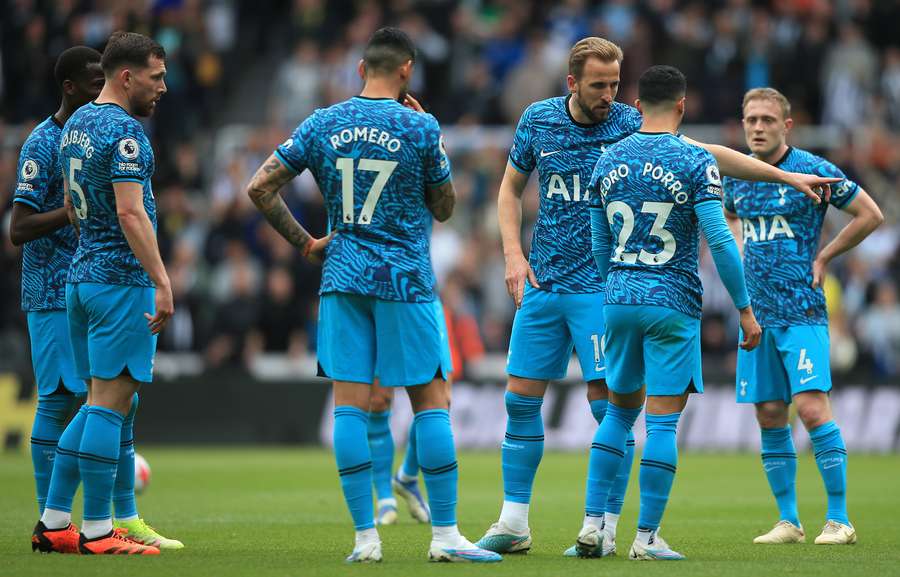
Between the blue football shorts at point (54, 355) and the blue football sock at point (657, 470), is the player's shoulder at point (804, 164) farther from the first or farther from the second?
the blue football shorts at point (54, 355)

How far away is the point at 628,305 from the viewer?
26.0 ft

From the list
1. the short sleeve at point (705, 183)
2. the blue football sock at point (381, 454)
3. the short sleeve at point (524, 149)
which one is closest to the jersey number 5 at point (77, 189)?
the short sleeve at point (524, 149)

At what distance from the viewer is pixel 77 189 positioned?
321 inches

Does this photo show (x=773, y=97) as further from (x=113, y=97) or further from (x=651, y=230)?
(x=113, y=97)

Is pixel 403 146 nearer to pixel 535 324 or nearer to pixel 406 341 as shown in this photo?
pixel 406 341

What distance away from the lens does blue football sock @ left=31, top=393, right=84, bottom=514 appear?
890 centimetres

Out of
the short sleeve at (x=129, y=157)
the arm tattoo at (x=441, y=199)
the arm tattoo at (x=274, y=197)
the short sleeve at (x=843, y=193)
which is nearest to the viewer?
the arm tattoo at (x=274, y=197)

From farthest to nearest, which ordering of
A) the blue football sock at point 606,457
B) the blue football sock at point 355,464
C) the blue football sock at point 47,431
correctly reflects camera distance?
1. the blue football sock at point 47,431
2. the blue football sock at point 606,457
3. the blue football sock at point 355,464

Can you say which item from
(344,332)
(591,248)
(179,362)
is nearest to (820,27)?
(179,362)

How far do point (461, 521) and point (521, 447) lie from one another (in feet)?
6.79

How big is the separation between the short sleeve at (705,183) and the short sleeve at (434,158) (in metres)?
1.37

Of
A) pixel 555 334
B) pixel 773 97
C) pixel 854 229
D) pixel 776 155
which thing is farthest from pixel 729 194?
pixel 555 334

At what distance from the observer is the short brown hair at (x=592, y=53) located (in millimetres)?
8258

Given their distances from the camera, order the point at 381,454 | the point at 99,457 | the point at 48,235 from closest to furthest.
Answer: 1. the point at 99,457
2. the point at 48,235
3. the point at 381,454
